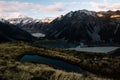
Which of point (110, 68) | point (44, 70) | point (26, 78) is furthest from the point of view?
point (110, 68)

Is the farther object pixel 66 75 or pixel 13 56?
pixel 13 56

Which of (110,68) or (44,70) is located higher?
(44,70)

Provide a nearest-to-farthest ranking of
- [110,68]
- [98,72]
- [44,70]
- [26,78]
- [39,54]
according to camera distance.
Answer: [26,78], [44,70], [98,72], [110,68], [39,54]

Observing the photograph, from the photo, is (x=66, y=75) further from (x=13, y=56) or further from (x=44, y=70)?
(x=13, y=56)

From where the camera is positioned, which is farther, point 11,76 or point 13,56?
point 13,56

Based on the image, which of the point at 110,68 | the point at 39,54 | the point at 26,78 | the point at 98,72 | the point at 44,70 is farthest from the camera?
the point at 39,54

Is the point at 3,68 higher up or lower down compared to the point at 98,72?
higher up

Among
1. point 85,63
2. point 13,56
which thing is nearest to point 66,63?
point 85,63

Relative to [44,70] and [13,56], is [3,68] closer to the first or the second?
[44,70]
